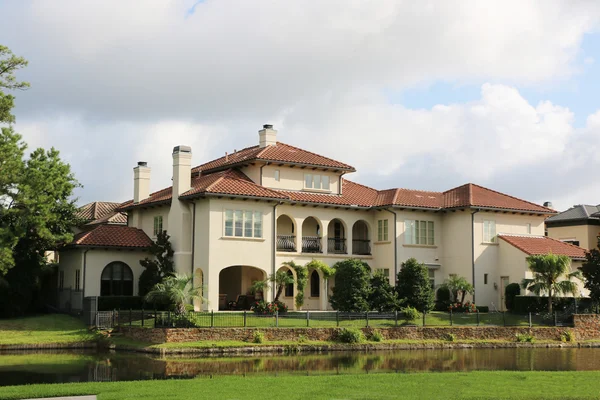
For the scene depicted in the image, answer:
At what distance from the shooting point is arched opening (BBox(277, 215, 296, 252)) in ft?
151

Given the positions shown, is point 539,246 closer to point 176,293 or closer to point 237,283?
point 237,283

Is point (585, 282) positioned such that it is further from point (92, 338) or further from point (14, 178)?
point (14, 178)

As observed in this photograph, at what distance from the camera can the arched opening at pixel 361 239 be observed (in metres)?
49.5

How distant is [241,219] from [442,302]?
13825 mm

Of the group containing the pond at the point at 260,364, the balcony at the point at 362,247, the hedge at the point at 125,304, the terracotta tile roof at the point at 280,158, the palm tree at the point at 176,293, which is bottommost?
the pond at the point at 260,364


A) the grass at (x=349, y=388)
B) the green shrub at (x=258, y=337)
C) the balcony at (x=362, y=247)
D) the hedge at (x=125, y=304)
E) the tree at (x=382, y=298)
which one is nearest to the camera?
the grass at (x=349, y=388)

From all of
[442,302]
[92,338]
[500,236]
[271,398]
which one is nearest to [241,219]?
[92,338]

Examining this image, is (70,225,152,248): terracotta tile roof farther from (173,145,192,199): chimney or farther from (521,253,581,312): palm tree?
(521,253,581,312): palm tree

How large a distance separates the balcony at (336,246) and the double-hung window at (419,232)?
12.9 ft

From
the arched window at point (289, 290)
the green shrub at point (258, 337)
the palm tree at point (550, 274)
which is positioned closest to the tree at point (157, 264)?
the arched window at point (289, 290)

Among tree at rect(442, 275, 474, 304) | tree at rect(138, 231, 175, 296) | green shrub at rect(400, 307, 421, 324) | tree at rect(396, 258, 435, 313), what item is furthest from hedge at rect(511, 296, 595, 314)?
tree at rect(138, 231, 175, 296)

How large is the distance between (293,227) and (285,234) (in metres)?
0.67

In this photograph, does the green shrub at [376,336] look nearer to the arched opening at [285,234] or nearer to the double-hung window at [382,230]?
the arched opening at [285,234]

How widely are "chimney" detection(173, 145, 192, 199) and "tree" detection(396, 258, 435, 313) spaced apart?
13.2m
